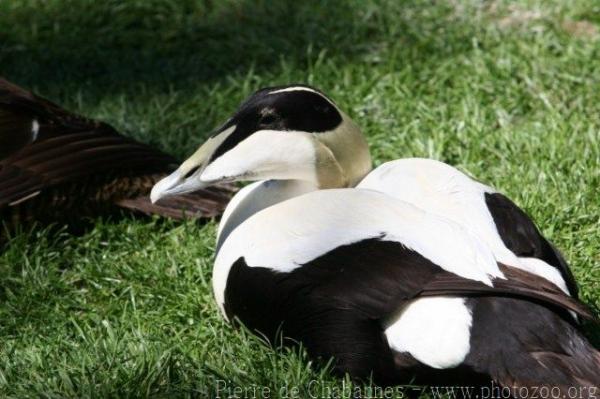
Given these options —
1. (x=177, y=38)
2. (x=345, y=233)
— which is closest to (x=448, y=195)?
(x=345, y=233)

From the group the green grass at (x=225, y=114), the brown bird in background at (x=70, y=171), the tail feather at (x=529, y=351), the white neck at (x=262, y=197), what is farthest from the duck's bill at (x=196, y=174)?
the tail feather at (x=529, y=351)

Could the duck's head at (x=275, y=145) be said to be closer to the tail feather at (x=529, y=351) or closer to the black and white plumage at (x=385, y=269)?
the black and white plumage at (x=385, y=269)

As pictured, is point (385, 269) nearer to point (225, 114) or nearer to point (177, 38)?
point (225, 114)

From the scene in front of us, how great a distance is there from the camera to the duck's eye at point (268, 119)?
3436 millimetres

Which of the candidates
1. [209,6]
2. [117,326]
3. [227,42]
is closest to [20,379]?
[117,326]

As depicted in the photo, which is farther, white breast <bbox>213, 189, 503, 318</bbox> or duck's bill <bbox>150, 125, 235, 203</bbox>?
duck's bill <bbox>150, 125, 235, 203</bbox>

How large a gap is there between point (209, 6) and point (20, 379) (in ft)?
10.9

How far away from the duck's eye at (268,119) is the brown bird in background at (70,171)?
948 mm

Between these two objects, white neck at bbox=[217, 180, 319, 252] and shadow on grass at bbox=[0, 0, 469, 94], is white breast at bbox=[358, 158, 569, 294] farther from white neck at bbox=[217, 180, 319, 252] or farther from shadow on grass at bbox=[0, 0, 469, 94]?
shadow on grass at bbox=[0, 0, 469, 94]

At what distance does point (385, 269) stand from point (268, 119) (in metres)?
0.72

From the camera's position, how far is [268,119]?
135 inches

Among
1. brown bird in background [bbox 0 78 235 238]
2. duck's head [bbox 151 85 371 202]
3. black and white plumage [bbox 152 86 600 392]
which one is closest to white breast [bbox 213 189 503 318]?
black and white plumage [bbox 152 86 600 392]

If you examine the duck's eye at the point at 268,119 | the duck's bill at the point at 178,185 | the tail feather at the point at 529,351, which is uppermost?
the duck's eye at the point at 268,119

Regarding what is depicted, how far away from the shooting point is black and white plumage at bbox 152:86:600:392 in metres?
2.87
